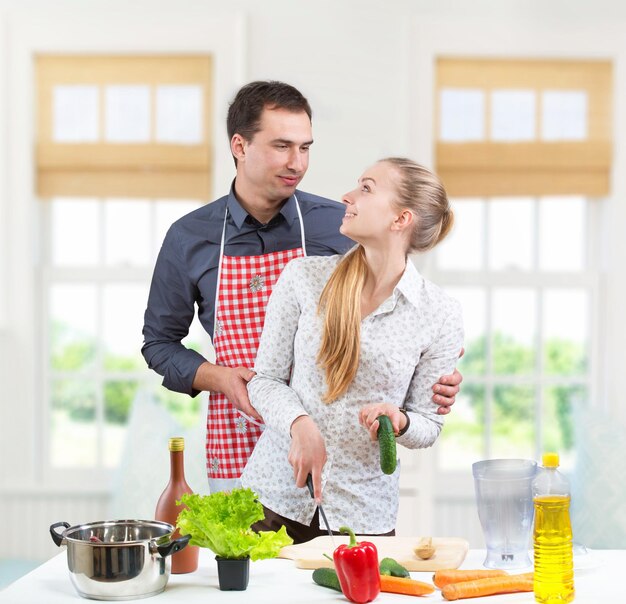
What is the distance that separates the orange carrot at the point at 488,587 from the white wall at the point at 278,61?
2392 mm

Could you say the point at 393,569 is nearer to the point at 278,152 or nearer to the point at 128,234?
the point at 278,152

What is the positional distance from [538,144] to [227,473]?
8.06ft

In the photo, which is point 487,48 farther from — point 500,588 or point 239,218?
point 500,588

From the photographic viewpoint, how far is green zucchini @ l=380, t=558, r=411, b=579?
6.04ft

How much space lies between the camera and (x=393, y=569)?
6.06 feet

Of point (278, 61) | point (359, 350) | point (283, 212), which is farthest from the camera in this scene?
point (278, 61)

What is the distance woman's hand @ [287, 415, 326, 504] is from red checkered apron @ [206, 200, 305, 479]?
0.48 m

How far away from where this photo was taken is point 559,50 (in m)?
4.30

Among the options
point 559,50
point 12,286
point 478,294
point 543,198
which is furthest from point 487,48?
point 12,286

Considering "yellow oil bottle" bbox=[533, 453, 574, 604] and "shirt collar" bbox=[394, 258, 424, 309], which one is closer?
"yellow oil bottle" bbox=[533, 453, 574, 604]

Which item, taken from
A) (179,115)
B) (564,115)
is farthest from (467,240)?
(179,115)

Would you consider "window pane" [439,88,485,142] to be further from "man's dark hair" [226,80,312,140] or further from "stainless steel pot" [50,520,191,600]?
"stainless steel pot" [50,520,191,600]

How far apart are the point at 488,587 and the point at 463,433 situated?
276 centimetres

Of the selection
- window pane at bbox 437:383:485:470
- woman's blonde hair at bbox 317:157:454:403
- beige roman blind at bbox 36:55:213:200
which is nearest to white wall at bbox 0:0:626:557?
beige roman blind at bbox 36:55:213:200
